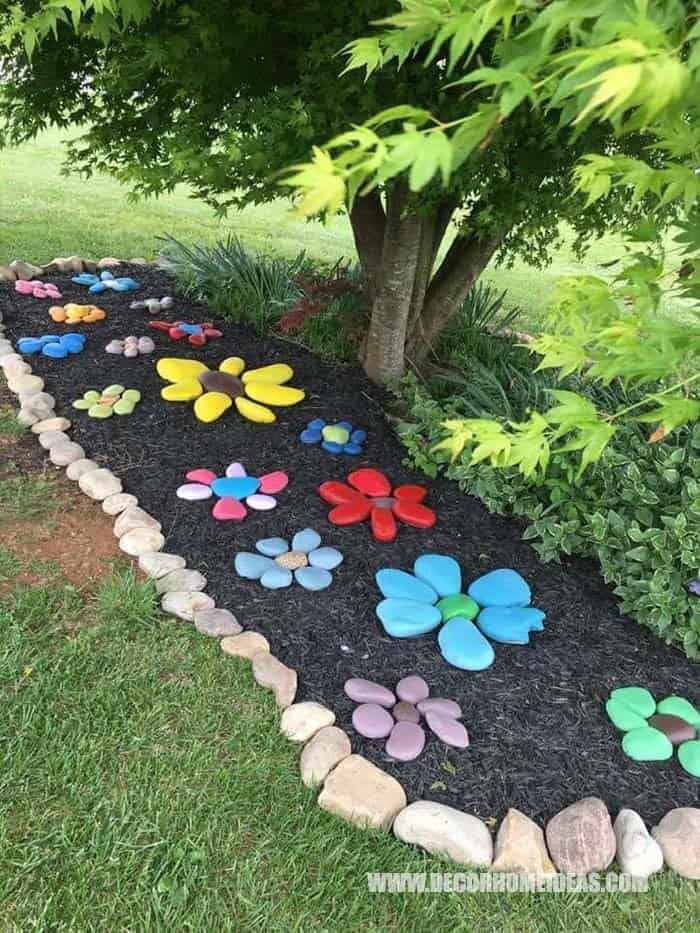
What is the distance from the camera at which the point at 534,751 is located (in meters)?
2.27

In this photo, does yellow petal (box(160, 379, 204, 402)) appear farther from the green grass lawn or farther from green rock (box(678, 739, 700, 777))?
green rock (box(678, 739, 700, 777))

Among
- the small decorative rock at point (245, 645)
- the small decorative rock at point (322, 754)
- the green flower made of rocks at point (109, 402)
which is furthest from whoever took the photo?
the green flower made of rocks at point (109, 402)

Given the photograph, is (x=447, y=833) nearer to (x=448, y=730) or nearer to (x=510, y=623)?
(x=448, y=730)

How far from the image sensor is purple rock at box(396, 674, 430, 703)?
239 centimetres

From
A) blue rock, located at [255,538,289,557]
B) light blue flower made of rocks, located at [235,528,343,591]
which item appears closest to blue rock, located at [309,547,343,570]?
light blue flower made of rocks, located at [235,528,343,591]

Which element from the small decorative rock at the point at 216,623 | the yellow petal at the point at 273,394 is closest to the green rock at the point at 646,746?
the small decorative rock at the point at 216,623

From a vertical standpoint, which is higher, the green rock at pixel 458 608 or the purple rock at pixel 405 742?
the purple rock at pixel 405 742

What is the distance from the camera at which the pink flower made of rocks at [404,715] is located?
226 cm

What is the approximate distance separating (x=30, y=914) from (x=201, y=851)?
396 mm

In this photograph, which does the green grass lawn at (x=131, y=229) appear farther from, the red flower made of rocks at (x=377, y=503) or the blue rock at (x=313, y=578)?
the blue rock at (x=313, y=578)

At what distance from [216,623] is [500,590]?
1033mm

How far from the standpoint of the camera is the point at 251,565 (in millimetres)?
2852

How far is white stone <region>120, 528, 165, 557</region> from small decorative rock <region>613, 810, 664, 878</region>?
1.81 m

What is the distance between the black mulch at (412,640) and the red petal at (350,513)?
42 mm
